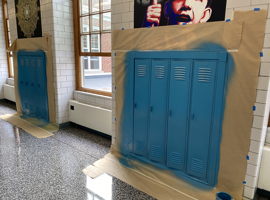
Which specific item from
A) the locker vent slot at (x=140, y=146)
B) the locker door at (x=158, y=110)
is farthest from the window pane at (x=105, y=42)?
the locker vent slot at (x=140, y=146)

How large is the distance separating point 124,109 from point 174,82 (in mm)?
890

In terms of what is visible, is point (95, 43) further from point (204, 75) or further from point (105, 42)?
point (204, 75)

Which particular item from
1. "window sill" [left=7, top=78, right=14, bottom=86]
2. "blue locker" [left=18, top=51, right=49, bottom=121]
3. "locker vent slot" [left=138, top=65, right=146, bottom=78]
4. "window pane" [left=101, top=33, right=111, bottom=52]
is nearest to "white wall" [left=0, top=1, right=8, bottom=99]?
"window sill" [left=7, top=78, right=14, bottom=86]

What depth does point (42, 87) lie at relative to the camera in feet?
14.0

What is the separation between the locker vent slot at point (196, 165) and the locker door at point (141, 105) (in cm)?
67

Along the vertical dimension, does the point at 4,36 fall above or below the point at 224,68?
above

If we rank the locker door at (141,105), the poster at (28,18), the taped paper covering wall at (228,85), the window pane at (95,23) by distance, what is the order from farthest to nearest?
the poster at (28,18) < the window pane at (95,23) < the locker door at (141,105) < the taped paper covering wall at (228,85)

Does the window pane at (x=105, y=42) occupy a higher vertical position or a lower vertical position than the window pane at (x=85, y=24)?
lower

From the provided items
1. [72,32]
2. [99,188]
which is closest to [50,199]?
[99,188]

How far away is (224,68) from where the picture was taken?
198cm

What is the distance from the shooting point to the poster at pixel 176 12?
2.02 meters

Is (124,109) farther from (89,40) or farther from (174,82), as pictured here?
(89,40)

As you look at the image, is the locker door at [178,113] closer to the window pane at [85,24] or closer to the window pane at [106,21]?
the window pane at [106,21]

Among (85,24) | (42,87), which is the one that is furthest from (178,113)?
(42,87)
